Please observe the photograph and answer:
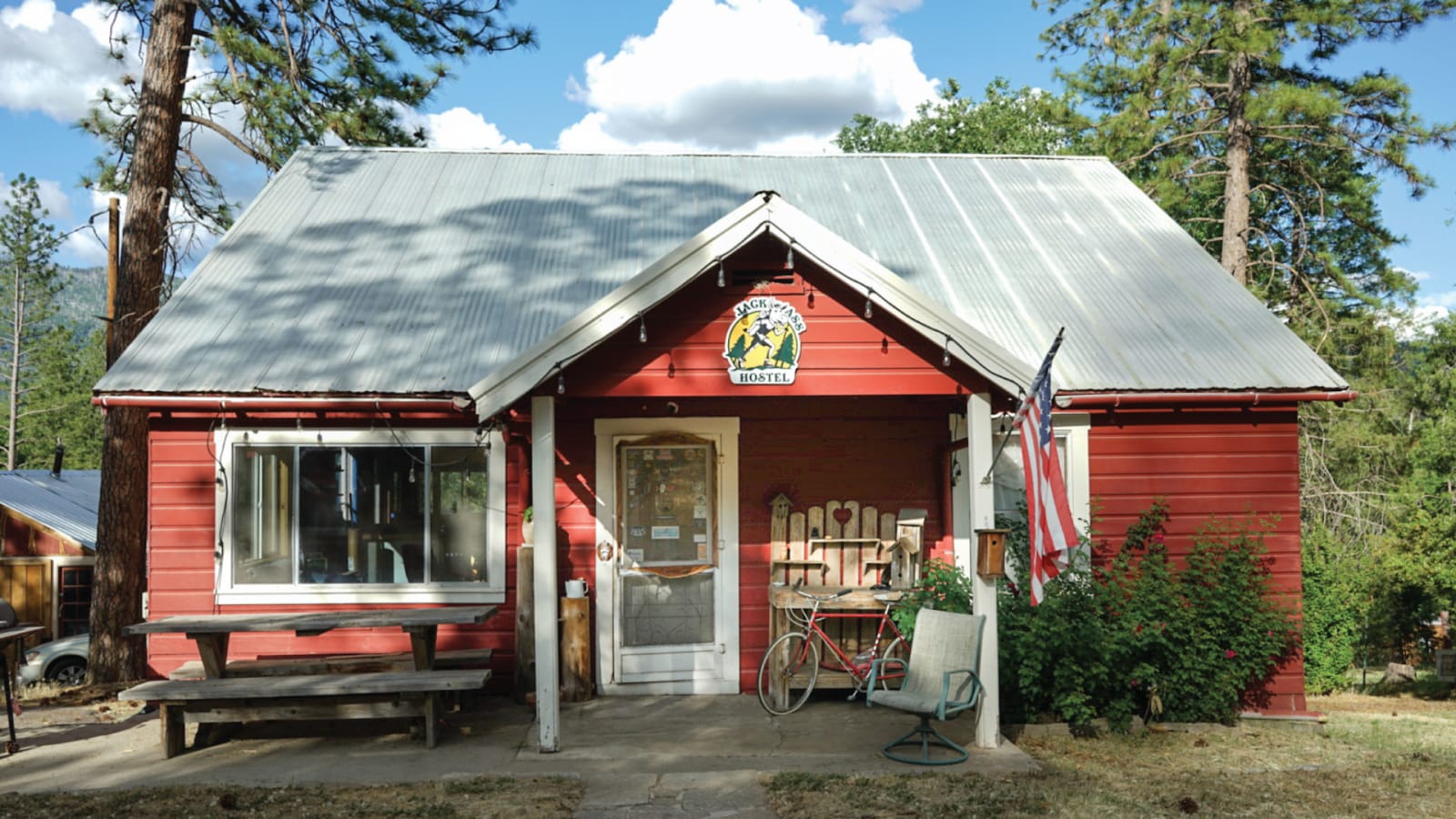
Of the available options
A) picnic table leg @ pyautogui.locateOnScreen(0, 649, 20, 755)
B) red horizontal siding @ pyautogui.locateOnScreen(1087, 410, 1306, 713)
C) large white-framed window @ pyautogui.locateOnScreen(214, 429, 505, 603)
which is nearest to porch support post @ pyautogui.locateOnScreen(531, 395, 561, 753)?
large white-framed window @ pyautogui.locateOnScreen(214, 429, 505, 603)

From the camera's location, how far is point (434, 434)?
9.74 m

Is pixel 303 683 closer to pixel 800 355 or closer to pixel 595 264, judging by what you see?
pixel 800 355

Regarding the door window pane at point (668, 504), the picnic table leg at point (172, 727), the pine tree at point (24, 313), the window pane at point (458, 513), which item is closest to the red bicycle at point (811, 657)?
the door window pane at point (668, 504)

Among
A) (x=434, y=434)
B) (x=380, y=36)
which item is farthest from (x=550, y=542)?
(x=380, y=36)

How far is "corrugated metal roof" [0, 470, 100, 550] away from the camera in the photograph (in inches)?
928

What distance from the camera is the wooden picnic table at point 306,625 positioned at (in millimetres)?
8148

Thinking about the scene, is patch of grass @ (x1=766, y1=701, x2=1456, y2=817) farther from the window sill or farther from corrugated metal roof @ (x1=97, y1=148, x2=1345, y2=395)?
the window sill

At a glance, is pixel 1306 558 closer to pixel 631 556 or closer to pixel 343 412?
pixel 631 556

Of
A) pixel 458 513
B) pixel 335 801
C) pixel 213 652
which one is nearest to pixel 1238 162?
pixel 458 513

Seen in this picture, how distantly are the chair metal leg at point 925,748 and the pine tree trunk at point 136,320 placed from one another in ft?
27.4

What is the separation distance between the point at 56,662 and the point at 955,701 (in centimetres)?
1865

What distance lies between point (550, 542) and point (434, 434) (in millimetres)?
2368

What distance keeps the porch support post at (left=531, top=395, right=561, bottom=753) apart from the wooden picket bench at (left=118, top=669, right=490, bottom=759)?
536 mm

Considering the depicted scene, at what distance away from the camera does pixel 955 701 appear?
7699mm
